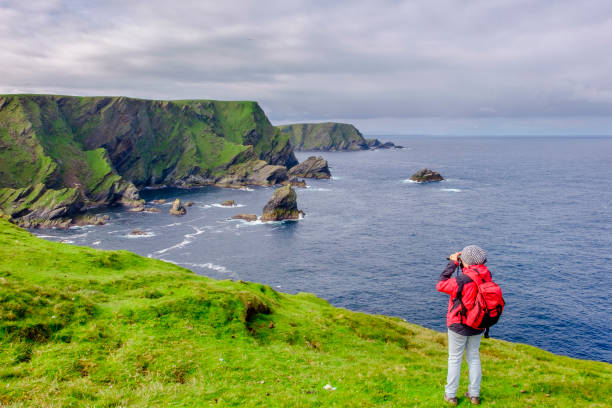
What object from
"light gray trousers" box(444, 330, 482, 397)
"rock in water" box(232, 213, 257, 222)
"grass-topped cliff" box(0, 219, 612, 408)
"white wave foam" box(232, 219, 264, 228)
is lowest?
"white wave foam" box(232, 219, 264, 228)

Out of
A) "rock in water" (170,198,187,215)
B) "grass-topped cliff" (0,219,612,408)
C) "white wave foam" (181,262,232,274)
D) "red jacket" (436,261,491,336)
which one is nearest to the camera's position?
"red jacket" (436,261,491,336)

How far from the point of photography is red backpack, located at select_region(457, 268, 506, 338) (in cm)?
1258

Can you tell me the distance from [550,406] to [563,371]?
34.7ft

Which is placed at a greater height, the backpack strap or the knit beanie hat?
the knit beanie hat

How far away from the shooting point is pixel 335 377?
17.6m

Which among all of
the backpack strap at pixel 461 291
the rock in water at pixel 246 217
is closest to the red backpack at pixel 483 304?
the backpack strap at pixel 461 291

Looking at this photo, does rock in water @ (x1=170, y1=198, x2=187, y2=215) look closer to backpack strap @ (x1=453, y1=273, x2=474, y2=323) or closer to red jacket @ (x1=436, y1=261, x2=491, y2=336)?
red jacket @ (x1=436, y1=261, x2=491, y2=336)

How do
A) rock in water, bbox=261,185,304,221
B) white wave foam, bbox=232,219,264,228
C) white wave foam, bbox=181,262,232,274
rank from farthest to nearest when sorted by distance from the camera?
rock in water, bbox=261,185,304,221, white wave foam, bbox=232,219,264,228, white wave foam, bbox=181,262,232,274

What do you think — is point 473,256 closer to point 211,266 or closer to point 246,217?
point 211,266

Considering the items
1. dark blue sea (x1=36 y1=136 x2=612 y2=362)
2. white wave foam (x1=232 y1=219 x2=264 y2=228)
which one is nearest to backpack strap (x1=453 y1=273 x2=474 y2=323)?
dark blue sea (x1=36 y1=136 x2=612 y2=362)

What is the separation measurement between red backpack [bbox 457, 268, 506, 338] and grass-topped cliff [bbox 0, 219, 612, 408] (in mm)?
3982

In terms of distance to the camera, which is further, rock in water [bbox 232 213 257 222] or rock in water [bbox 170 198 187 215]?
rock in water [bbox 170 198 187 215]

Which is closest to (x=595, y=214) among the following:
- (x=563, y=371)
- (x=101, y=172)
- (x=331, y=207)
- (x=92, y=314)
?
(x=331, y=207)

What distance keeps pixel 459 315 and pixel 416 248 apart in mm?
91219
